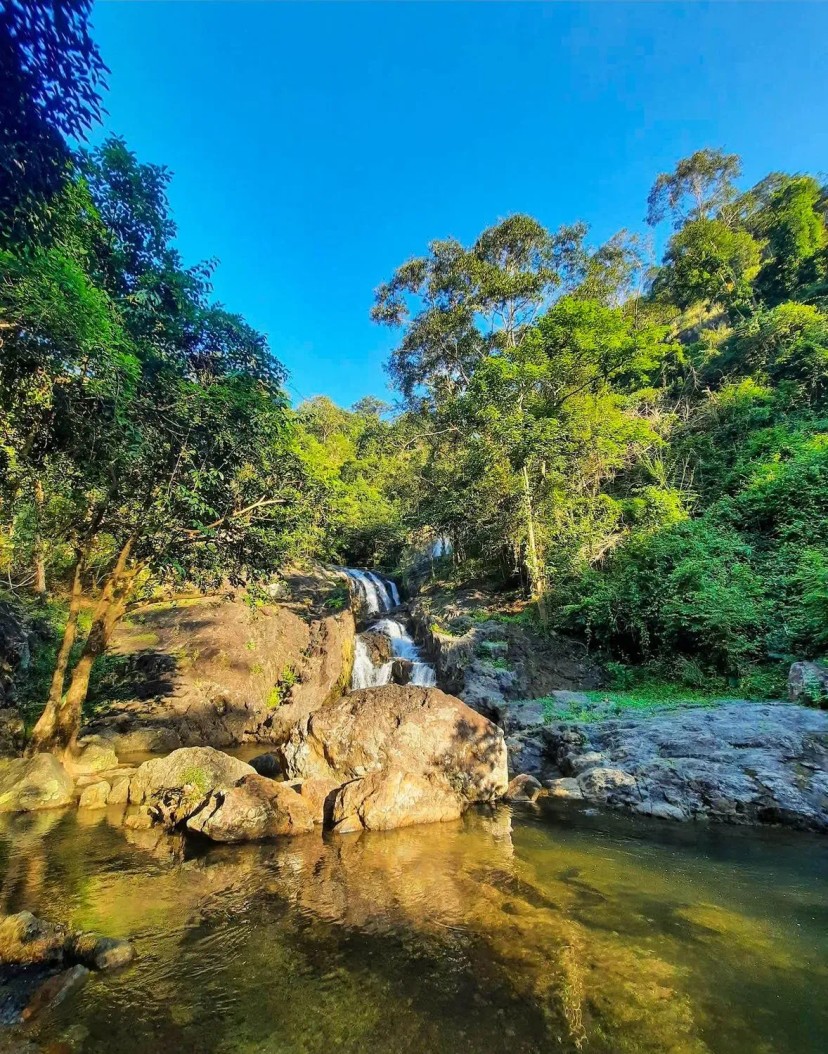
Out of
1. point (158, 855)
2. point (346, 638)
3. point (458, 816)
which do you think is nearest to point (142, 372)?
point (158, 855)

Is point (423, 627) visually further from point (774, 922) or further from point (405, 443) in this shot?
point (774, 922)

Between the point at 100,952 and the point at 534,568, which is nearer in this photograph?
the point at 100,952

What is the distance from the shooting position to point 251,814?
8.75 metres

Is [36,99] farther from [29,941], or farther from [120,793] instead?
[120,793]

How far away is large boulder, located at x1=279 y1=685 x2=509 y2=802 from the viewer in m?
10.2

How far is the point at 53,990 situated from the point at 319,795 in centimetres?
566

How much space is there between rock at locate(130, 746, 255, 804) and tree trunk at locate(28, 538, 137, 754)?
2.74 meters

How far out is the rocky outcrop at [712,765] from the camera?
8766 millimetres

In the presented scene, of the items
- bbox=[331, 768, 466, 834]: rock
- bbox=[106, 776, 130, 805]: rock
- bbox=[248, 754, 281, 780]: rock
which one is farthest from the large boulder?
bbox=[106, 776, 130, 805]: rock

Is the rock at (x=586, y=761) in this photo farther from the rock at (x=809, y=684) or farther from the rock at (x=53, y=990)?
the rock at (x=53, y=990)

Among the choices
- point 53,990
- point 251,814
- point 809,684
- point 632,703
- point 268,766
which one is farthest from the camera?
point 632,703

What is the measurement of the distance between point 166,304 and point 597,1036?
12.7 m

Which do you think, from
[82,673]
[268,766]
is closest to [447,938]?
[268,766]

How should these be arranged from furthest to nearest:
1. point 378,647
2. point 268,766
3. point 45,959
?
point 378,647 → point 268,766 → point 45,959
